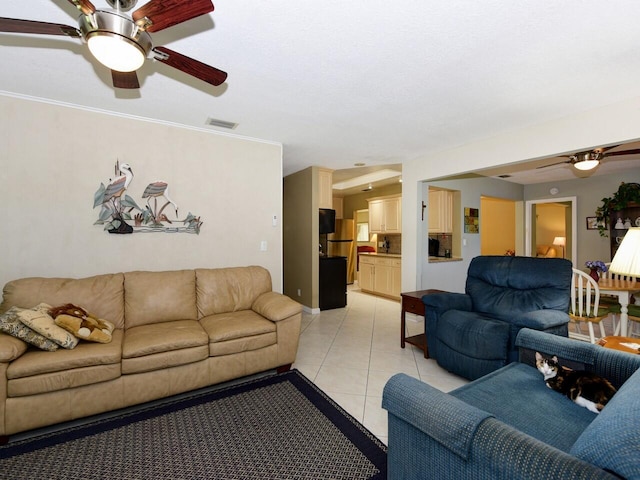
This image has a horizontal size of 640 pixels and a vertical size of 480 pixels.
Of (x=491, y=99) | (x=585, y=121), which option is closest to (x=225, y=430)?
(x=491, y=99)

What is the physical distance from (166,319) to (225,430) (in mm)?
1247

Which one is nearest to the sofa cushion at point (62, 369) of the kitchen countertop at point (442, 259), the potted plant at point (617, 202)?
the kitchen countertop at point (442, 259)

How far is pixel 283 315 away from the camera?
108 inches

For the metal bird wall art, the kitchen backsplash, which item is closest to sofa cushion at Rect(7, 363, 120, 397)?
the metal bird wall art

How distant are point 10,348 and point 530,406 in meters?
2.93

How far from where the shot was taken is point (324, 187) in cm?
527

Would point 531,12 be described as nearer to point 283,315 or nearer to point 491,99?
point 491,99

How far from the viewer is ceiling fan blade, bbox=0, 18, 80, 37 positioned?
1368mm

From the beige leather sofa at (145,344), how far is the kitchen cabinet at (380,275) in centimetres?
344

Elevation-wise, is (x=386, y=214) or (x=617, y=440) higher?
(x=386, y=214)

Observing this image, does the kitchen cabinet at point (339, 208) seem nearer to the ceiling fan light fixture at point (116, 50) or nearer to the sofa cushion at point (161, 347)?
the sofa cushion at point (161, 347)

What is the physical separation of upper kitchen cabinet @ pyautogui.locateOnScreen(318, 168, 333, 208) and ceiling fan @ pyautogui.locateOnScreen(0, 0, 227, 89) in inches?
145

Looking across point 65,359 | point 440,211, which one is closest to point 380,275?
point 440,211

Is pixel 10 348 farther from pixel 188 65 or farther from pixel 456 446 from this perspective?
pixel 456 446
